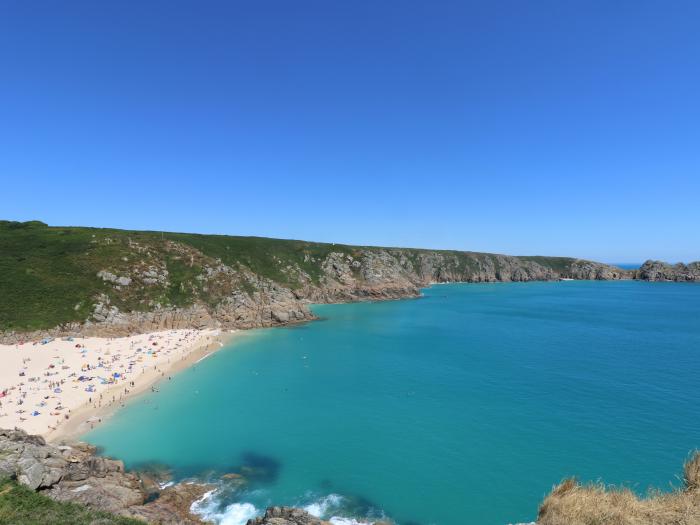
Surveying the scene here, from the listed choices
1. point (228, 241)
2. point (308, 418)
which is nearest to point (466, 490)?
point (308, 418)

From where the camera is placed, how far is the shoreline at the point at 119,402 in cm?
3628

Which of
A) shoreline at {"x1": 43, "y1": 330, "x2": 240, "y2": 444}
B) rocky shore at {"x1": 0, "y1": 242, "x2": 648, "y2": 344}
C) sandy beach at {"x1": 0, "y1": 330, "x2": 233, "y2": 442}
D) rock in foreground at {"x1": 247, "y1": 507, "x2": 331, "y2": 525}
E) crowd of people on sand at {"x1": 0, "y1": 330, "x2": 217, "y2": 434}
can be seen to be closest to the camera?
rock in foreground at {"x1": 247, "y1": 507, "x2": 331, "y2": 525}

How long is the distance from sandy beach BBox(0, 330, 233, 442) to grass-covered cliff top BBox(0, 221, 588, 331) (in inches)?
393

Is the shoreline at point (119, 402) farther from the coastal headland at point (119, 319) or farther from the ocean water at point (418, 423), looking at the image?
the ocean water at point (418, 423)

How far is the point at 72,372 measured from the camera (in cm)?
5134

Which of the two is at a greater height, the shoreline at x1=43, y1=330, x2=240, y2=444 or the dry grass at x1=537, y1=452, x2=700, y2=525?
the dry grass at x1=537, y1=452, x2=700, y2=525

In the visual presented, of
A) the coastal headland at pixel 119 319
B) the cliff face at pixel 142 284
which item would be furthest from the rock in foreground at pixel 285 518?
the cliff face at pixel 142 284

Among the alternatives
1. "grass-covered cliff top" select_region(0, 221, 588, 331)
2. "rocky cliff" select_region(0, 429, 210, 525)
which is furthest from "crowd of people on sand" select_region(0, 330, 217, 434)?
"rocky cliff" select_region(0, 429, 210, 525)

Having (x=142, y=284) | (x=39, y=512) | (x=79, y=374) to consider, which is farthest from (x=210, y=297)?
(x=39, y=512)

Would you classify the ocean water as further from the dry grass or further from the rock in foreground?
the rock in foreground

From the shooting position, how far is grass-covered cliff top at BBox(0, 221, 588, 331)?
6900 centimetres

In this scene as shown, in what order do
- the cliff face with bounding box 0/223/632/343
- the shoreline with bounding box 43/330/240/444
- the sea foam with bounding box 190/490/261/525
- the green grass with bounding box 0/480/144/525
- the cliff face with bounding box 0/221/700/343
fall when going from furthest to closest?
the cliff face with bounding box 0/223/632/343, the cliff face with bounding box 0/221/700/343, the shoreline with bounding box 43/330/240/444, the sea foam with bounding box 190/490/261/525, the green grass with bounding box 0/480/144/525

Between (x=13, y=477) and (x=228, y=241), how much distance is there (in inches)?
4494

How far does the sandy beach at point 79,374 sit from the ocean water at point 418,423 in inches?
142
